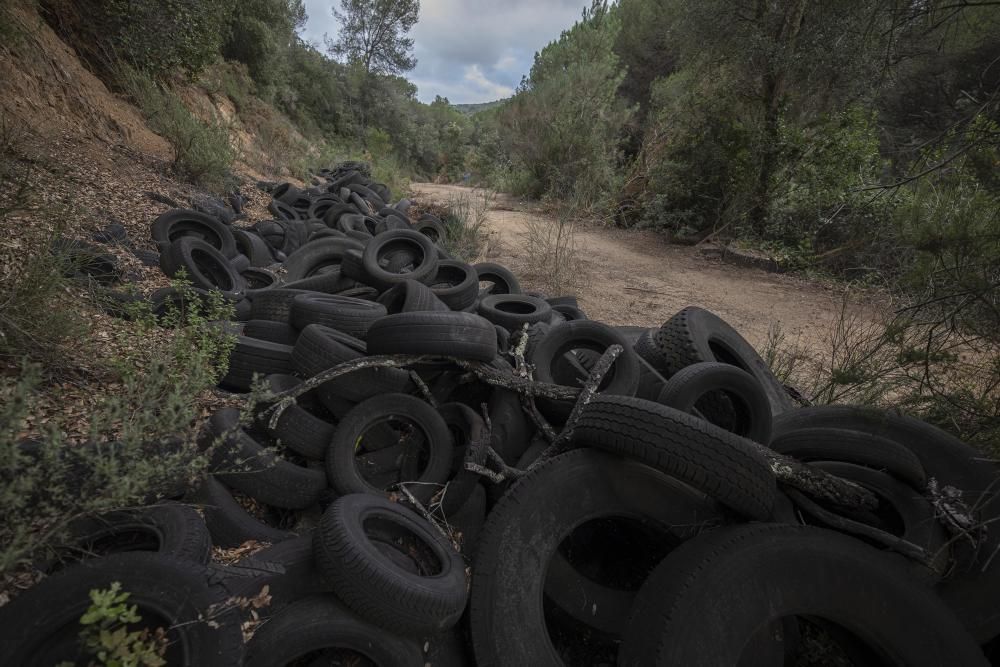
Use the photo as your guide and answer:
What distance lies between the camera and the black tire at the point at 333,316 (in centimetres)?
319

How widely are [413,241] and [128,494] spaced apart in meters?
3.94

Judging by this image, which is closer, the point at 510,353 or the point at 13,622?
the point at 13,622

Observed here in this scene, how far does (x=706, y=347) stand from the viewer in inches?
127

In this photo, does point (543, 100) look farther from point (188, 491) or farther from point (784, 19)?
point (188, 491)

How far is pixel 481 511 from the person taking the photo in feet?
8.26

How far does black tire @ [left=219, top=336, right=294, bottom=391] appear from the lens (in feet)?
9.61

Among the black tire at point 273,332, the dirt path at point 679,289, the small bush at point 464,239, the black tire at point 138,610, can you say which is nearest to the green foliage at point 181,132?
the small bush at point 464,239

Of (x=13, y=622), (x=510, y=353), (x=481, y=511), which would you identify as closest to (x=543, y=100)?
(x=510, y=353)

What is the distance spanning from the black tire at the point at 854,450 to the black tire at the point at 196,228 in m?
5.63

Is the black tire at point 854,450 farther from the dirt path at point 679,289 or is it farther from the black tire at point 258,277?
the black tire at point 258,277

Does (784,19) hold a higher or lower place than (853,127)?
higher

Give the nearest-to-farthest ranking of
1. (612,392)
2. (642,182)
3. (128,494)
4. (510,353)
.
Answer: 1. (128,494)
2. (612,392)
3. (510,353)
4. (642,182)

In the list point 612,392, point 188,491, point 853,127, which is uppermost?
point 853,127

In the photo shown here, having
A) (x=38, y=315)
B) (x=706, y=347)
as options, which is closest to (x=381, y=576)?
(x=38, y=315)
